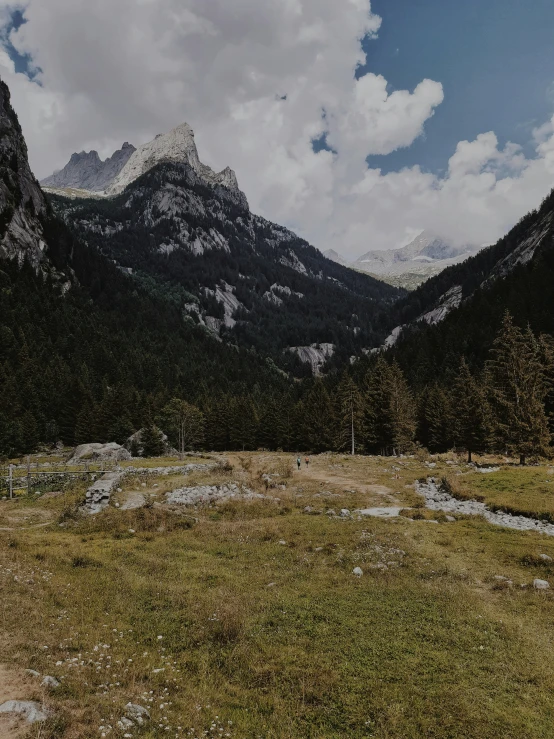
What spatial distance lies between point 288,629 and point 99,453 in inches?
2330

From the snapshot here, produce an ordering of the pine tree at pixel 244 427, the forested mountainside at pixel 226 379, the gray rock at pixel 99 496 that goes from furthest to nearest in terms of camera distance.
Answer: the pine tree at pixel 244 427, the forested mountainside at pixel 226 379, the gray rock at pixel 99 496

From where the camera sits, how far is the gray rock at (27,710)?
307 inches

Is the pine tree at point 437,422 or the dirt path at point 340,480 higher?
the pine tree at point 437,422

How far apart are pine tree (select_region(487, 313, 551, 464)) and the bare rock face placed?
17991 cm

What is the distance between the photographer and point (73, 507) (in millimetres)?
30641

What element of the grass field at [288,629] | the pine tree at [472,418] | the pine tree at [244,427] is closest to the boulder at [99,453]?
the pine tree at [244,427]

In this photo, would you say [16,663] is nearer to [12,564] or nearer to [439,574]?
Answer: [12,564]

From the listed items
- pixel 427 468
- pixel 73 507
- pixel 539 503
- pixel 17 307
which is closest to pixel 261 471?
pixel 427 468

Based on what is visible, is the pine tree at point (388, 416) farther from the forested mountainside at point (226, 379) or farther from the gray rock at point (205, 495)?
the gray rock at point (205, 495)

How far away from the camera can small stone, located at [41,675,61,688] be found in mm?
9133

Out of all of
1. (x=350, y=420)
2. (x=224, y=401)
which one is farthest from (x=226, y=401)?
(x=350, y=420)

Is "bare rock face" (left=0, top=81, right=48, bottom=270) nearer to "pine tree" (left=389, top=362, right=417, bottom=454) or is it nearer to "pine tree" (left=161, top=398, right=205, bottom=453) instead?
"pine tree" (left=161, top=398, right=205, bottom=453)

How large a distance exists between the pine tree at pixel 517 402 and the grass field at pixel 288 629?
27912 millimetres

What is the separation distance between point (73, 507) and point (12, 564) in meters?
14.3
